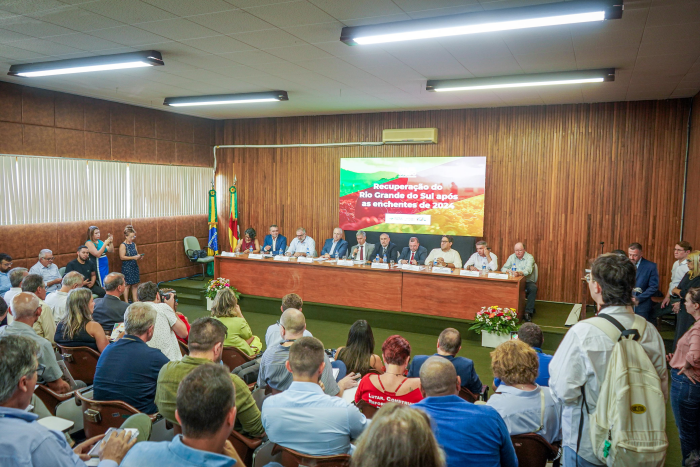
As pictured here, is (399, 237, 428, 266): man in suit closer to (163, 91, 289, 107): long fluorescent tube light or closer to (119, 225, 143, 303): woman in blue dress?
(163, 91, 289, 107): long fluorescent tube light

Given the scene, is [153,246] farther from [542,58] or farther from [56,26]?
[542,58]

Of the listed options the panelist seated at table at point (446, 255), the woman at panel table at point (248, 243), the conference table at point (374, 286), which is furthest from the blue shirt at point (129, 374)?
the woman at panel table at point (248, 243)

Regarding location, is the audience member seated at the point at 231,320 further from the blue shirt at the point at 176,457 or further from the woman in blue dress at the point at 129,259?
the woman in blue dress at the point at 129,259

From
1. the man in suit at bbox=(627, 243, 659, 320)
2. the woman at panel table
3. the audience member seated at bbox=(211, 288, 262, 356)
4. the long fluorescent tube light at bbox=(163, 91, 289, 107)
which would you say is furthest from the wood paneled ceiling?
the woman at panel table

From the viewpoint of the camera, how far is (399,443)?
4.16ft

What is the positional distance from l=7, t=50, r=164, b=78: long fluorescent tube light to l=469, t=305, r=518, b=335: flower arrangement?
15.7 feet

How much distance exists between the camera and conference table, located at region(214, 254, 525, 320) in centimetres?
647

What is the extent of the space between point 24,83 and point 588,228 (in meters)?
8.69

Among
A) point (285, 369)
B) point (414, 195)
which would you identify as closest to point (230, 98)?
point (414, 195)

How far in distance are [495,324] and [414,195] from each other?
3.56 meters

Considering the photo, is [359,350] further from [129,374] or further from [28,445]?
[28,445]

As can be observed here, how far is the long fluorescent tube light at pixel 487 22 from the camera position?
3523 mm

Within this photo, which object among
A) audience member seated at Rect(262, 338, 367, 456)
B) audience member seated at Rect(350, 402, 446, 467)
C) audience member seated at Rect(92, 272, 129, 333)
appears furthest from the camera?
audience member seated at Rect(92, 272, 129, 333)

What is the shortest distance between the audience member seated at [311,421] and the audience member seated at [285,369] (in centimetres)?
69
